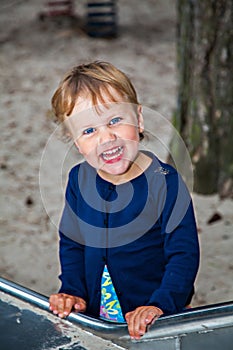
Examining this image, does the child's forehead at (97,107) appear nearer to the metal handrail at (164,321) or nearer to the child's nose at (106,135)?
the child's nose at (106,135)

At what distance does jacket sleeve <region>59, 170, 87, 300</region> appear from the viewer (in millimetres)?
1688

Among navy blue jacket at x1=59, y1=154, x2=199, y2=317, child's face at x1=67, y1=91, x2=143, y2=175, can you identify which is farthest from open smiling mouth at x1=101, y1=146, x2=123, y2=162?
navy blue jacket at x1=59, y1=154, x2=199, y2=317

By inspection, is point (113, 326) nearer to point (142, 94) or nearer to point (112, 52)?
point (142, 94)

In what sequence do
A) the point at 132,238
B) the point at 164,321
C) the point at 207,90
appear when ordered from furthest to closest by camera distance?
the point at 207,90 → the point at 132,238 → the point at 164,321

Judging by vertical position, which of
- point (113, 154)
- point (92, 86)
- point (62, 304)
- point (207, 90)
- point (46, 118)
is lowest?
point (46, 118)

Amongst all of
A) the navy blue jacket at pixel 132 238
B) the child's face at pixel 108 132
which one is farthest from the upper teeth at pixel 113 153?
the navy blue jacket at pixel 132 238

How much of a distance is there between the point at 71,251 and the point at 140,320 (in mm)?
355

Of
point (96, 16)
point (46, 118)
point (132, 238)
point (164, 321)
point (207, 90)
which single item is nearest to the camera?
point (164, 321)

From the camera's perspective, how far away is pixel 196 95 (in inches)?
138

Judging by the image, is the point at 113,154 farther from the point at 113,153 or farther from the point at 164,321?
the point at 164,321

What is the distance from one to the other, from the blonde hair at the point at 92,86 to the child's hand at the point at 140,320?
1.38ft

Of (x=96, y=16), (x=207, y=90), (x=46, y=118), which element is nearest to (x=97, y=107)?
(x=207, y=90)

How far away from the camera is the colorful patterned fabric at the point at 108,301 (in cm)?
167

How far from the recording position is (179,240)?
5.12ft
